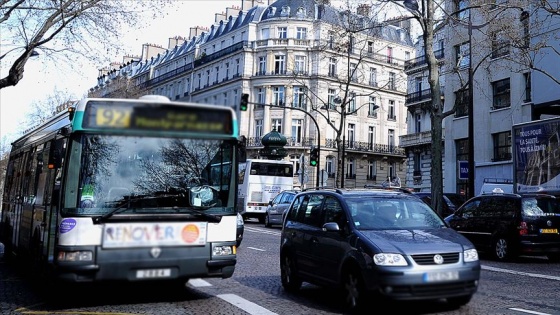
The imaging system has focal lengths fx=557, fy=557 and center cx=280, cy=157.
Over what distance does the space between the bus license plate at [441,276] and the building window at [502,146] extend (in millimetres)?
28009

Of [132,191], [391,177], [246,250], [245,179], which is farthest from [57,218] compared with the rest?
[391,177]

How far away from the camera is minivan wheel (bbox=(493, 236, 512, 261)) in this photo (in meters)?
13.6

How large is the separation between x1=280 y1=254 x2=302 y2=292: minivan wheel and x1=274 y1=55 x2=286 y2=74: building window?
50455 mm

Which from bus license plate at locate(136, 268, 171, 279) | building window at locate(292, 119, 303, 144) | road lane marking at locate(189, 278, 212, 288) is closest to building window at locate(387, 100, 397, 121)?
building window at locate(292, 119, 303, 144)

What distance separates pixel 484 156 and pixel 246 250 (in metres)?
23.1

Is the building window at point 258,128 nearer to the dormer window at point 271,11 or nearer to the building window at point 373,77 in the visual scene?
the dormer window at point 271,11

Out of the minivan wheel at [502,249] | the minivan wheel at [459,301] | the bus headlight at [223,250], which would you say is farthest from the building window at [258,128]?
the minivan wheel at [459,301]

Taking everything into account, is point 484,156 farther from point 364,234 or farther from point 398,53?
point 398,53

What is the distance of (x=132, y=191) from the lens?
7148mm

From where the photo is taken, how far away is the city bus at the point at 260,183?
1249 inches

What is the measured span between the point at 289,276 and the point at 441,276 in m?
2.99

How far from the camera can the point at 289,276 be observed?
8906 millimetres

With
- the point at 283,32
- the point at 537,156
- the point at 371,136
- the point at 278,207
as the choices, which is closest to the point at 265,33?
the point at 283,32

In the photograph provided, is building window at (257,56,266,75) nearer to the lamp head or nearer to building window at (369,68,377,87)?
building window at (369,68,377,87)
